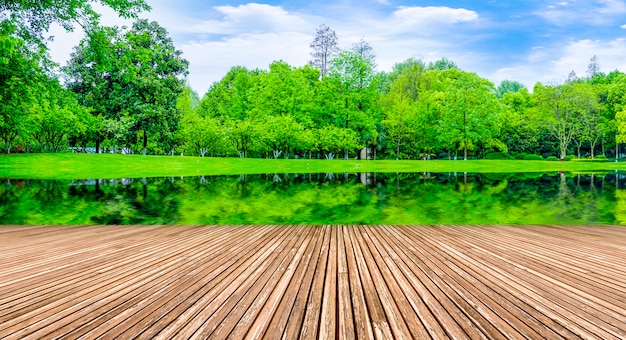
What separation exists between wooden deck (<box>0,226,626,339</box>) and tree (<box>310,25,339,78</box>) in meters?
48.4

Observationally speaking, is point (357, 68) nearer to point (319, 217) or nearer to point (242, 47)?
point (242, 47)

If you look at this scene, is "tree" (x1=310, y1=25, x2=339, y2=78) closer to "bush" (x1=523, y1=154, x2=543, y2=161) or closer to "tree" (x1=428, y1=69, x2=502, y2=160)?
"tree" (x1=428, y1=69, x2=502, y2=160)

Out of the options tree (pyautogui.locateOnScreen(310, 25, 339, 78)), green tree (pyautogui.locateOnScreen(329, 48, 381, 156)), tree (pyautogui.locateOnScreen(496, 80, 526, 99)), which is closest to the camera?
green tree (pyautogui.locateOnScreen(329, 48, 381, 156))

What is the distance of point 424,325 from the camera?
10.3 ft

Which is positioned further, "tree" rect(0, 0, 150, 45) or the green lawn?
the green lawn

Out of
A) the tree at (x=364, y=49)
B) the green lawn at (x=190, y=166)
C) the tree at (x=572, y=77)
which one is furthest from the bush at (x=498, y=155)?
the tree at (x=364, y=49)

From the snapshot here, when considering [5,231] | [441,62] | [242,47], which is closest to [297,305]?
[5,231]

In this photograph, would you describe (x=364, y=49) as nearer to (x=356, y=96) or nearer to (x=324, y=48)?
(x=324, y=48)

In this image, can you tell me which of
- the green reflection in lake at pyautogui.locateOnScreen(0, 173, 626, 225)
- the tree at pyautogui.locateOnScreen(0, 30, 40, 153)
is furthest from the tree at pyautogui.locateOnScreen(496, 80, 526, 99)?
the tree at pyautogui.locateOnScreen(0, 30, 40, 153)

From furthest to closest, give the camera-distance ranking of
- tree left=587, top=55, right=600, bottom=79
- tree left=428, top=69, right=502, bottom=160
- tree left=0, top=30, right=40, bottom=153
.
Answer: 1. tree left=587, top=55, right=600, bottom=79
2. tree left=428, top=69, right=502, bottom=160
3. tree left=0, top=30, right=40, bottom=153

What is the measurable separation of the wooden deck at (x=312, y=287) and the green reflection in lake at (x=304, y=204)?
609 centimetres

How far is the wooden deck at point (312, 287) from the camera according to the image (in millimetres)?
3107

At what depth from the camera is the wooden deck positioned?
3107 mm

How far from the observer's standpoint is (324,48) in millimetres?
52938
